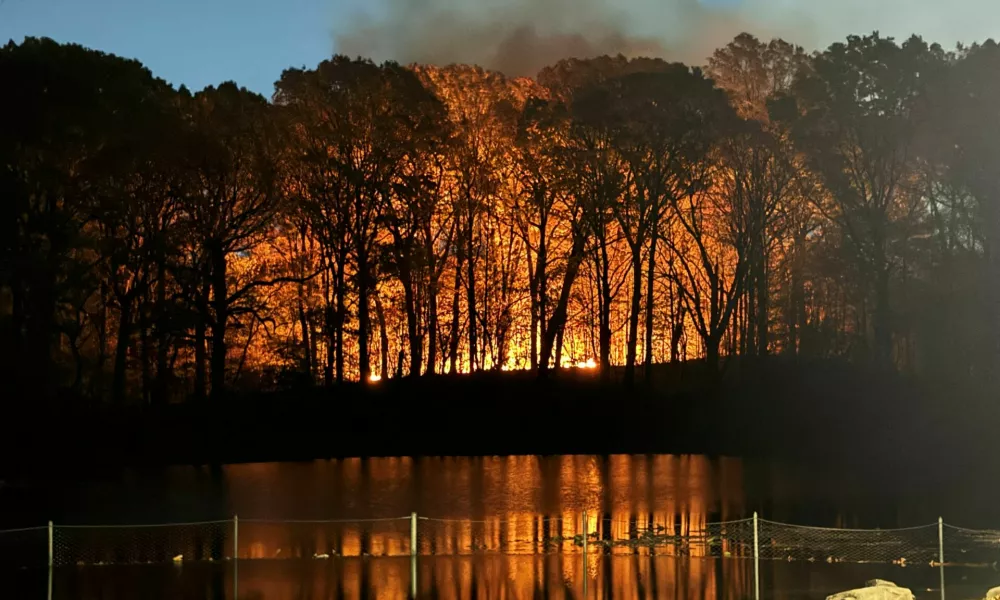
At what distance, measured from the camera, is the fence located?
20.3 m

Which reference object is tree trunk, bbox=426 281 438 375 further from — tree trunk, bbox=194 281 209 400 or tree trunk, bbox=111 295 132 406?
tree trunk, bbox=111 295 132 406

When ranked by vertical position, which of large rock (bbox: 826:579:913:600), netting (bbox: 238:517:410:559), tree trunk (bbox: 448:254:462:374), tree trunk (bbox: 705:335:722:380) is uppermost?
tree trunk (bbox: 448:254:462:374)

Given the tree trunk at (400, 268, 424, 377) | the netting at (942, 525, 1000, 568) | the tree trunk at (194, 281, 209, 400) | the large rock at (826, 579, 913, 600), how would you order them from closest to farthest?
the large rock at (826, 579, 913, 600) < the netting at (942, 525, 1000, 568) < the tree trunk at (194, 281, 209, 400) < the tree trunk at (400, 268, 424, 377)

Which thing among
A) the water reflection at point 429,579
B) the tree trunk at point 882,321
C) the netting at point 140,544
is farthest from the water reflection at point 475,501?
the tree trunk at point 882,321

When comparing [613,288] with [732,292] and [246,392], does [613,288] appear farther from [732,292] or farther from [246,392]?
[246,392]

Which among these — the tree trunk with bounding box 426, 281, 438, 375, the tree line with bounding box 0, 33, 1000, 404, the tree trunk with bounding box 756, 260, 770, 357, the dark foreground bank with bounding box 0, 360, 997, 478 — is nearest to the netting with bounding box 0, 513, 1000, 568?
the dark foreground bank with bounding box 0, 360, 997, 478

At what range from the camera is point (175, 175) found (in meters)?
46.2

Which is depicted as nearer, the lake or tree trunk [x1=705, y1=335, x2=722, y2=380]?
the lake

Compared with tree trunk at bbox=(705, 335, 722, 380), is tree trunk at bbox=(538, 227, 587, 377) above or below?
above

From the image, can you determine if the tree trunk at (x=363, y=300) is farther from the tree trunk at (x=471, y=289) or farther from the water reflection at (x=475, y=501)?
the water reflection at (x=475, y=501)

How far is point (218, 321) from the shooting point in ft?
154

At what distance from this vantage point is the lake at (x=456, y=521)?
17.7m

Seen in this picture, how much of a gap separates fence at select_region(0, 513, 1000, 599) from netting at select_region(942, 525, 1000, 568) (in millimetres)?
20

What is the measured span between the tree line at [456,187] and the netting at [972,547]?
2816 centimetres
